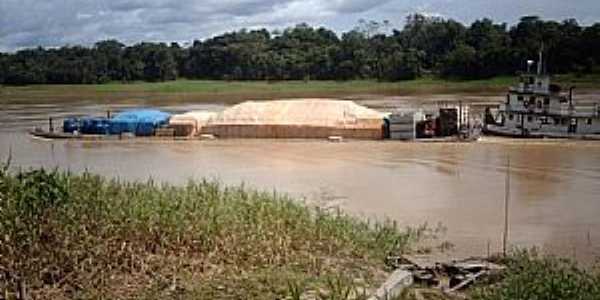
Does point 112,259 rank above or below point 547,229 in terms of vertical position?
above

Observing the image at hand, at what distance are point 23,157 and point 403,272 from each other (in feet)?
92.5

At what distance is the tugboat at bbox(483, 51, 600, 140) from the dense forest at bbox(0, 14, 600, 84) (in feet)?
132

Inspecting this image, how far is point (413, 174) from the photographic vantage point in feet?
85.4

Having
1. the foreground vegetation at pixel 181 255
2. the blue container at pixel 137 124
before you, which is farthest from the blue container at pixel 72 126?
the foreground vegetation at pixel 181 255

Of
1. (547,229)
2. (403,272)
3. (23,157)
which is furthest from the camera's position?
(23,157)

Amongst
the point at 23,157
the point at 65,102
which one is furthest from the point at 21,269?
the point at 65,102

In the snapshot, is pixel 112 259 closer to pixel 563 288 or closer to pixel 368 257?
pixel 368 257

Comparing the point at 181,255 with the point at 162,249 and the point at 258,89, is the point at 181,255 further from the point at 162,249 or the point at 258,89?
the point at 258,89

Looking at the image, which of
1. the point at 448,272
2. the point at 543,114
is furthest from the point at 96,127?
the point at 448,272

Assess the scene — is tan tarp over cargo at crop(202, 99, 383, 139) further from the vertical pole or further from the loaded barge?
the vertical pole

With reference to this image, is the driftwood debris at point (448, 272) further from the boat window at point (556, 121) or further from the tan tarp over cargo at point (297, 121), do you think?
the tan tarp over cargo at point (297, 121)

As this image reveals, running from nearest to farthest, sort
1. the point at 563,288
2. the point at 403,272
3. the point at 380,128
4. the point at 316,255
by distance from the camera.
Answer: the point at 563,288, the point at 403,272, the point at 316,255, the point at 380,128

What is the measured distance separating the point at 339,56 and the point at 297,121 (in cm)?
6018

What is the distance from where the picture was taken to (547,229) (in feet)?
52.0
